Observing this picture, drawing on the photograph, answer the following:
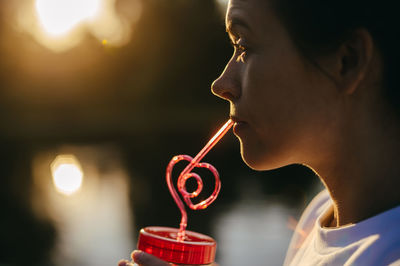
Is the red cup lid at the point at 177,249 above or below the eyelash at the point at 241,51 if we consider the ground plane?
below

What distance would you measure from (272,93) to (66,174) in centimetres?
720

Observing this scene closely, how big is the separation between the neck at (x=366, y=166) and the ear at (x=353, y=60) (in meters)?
0.05

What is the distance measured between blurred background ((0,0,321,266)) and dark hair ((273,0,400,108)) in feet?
Result: 9.97

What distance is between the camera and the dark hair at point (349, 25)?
76 centimetres

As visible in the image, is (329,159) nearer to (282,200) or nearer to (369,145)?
(369,145)

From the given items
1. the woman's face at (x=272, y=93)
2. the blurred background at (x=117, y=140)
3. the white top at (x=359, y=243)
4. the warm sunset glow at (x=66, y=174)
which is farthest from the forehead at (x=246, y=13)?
the warm sunset glow at (x=66, y=174)

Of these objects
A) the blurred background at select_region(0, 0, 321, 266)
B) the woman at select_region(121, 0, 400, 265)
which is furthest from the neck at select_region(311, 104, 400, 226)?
the blurred background at select_region(0, 0, 321, 266)

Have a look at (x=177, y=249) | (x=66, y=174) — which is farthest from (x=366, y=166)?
(x=66, y=174)

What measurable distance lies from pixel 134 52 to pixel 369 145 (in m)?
16.9

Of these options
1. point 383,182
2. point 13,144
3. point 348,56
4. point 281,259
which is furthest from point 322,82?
point 13,144

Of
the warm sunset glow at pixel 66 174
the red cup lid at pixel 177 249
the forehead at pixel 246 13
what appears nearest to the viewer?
the forehead at pixel 246 13

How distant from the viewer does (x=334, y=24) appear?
0.77 metres

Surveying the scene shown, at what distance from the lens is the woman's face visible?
2.68 feet

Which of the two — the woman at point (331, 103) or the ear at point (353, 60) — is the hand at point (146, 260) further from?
the ear at point (353, 60)
